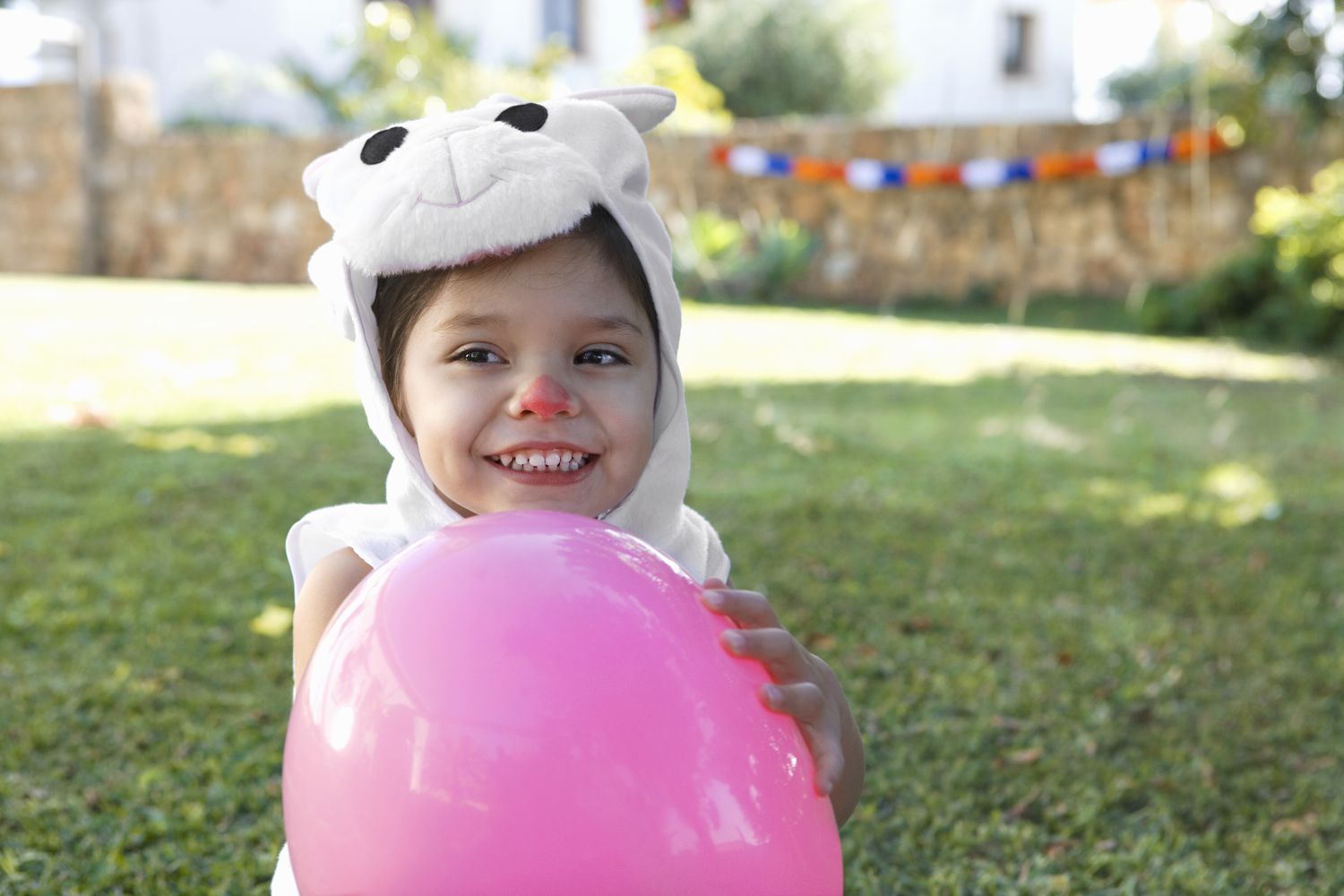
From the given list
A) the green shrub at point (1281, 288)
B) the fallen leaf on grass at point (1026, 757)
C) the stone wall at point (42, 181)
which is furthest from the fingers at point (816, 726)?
the stone wall at point (42, 181)

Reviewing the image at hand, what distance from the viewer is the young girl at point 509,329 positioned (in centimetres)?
150

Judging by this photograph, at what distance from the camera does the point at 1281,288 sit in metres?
9.81

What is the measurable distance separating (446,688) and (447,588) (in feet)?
0.37

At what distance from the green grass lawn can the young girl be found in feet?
2.64

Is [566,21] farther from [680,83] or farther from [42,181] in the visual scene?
[42,181]

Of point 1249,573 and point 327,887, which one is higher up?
point 327,887

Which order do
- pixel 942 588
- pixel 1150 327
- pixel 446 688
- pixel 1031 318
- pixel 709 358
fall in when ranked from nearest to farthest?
1. pixel 446 688
2. pixel 942 588
3. pixel 709 358
4. pixel 1150 327
5. pixel 1031 318

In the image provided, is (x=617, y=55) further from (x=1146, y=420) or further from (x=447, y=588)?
(x=447, y=588)

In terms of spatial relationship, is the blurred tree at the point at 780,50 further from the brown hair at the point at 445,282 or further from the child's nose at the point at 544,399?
the child's nose at the point at 544,399

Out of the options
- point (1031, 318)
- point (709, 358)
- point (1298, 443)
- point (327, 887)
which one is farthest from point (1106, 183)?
point (327, 887)

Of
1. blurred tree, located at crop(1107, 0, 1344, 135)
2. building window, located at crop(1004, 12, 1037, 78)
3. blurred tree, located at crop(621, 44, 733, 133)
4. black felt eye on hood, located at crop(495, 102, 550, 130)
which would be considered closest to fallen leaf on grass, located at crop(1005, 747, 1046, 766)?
black felt eye on hood, located at crop(495, 102, 550, 130)

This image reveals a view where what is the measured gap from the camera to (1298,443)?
5.75m

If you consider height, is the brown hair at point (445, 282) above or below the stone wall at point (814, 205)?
above

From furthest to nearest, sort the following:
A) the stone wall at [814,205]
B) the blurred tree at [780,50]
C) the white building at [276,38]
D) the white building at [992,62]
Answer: the white building at [992,62] < the blurred tree at [780,50] < the white building at [276,38] < the stone wall at [814,205]
